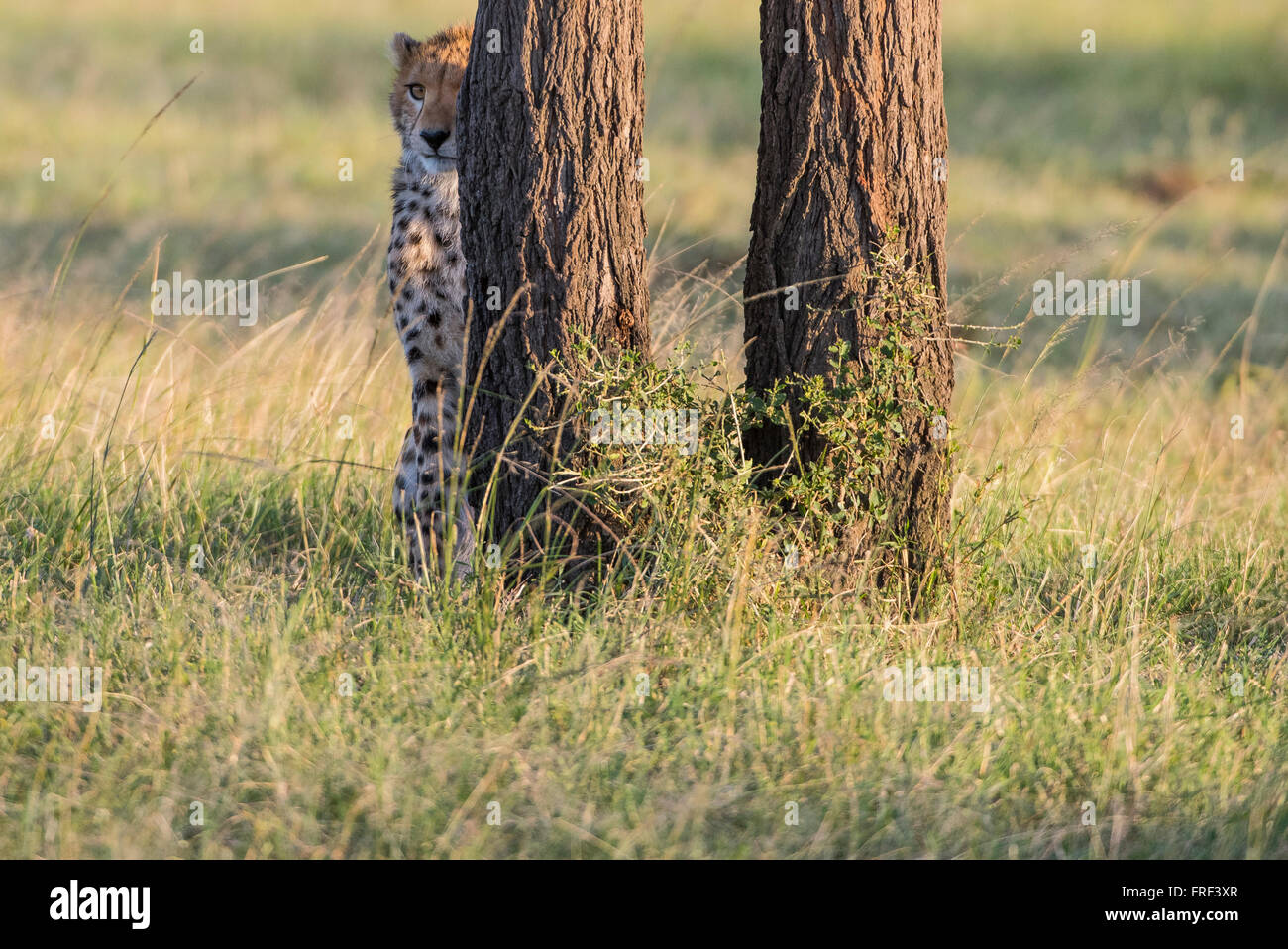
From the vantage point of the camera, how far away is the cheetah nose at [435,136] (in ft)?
A: 13.6

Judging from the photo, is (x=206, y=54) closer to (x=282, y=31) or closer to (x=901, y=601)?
(x=282, y=31)

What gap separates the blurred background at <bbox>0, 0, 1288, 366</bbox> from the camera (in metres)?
8.58

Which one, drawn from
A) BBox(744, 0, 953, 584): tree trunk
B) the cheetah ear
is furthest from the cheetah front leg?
the cheetah ear

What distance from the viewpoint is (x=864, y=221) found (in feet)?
11.0

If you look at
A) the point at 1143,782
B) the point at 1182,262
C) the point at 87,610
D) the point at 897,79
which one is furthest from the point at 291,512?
the point at 1182,262

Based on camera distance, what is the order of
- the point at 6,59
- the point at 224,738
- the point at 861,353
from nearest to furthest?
the point at 224,738 → the point at 861,353 → the point at 6,59

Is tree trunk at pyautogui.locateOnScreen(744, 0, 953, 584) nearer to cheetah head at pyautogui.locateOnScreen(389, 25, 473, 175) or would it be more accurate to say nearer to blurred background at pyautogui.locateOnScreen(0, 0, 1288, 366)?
cheetah head at pyautogui.locateOnScreen(389, 25, 473, 175)

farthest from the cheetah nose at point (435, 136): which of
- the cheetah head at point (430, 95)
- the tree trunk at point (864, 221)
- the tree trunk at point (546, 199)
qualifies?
the tree trunk at point (864, 221)

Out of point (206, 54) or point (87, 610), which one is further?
point (206, 54)

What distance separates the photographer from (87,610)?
316 centimetres

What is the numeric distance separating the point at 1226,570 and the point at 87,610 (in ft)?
9.80

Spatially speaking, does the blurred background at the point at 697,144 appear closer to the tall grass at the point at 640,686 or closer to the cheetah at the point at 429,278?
the cheetah at the point at 429,278

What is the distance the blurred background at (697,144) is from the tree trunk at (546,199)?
7.36 ft

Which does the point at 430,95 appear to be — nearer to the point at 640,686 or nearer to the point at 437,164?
the point at 437,164
